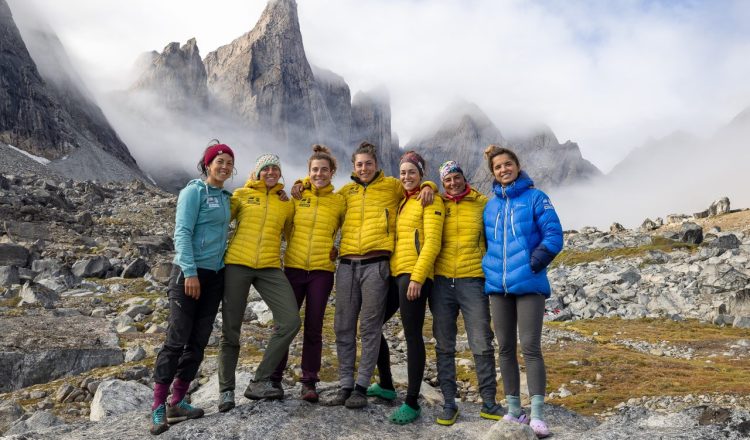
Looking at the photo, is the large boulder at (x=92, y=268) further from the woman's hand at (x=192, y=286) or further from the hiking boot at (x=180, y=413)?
the woman's hand at (x=192, y=286)

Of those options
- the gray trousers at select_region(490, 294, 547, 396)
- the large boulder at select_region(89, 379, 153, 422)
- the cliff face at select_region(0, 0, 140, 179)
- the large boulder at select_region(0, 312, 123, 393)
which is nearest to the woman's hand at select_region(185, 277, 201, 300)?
the large boulder at select_region(89, 379, 153, 422)

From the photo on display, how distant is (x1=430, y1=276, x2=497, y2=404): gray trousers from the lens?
8.11 meters

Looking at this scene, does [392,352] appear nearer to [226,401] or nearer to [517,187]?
[226,401]

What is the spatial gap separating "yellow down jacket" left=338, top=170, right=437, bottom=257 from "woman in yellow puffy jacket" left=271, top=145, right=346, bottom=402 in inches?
11.4

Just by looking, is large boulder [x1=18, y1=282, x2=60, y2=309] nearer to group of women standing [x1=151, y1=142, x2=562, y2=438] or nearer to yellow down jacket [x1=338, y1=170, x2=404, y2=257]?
group of women standing [x1=151, y1=142, x2=562, y2=438]

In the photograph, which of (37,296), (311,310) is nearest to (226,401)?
(311,310)

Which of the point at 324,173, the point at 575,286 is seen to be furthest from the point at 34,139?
the point at 324,173

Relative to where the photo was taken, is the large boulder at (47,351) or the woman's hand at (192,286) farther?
the large boulder at (47,351)

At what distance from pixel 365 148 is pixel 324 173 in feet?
2.84

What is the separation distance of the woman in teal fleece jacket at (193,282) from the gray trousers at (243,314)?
8.7 inches

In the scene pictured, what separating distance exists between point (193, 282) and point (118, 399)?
172 inches

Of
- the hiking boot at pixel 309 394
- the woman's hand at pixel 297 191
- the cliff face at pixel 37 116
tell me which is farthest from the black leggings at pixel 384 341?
the cliff face at pixel 37 116

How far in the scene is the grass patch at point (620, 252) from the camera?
2203 inches

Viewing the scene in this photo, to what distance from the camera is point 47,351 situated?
13.6 meters
